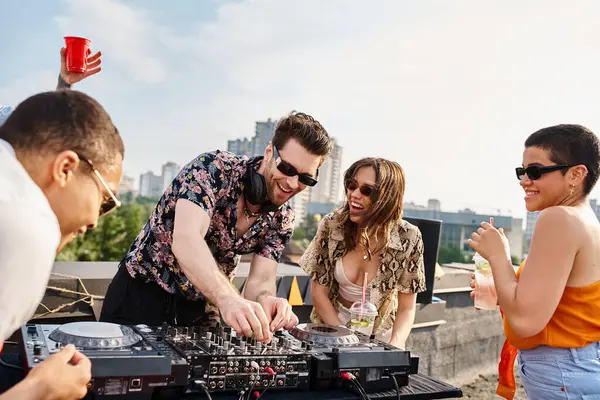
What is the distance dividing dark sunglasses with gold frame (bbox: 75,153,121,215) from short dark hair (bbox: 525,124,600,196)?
180 cm

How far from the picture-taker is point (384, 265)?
3.37 m

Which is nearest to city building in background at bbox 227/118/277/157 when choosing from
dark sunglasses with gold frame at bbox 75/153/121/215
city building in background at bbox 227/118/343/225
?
city building in background at bbox 227/118/343/225

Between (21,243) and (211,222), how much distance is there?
67.2 inches

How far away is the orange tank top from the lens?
7.43ft

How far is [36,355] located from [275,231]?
1.51 m

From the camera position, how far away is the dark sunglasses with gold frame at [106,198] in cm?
137

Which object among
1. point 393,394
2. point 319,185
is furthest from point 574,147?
point 319,185

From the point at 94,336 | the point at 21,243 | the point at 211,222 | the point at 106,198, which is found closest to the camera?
the point at 21,243

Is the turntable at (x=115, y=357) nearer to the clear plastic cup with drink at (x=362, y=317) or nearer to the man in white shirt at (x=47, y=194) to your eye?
the man in white shirt at (x=47, y=194)

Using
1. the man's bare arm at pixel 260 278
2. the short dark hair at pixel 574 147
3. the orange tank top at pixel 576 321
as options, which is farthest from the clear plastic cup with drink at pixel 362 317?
the short dark hair at pixel 574 147

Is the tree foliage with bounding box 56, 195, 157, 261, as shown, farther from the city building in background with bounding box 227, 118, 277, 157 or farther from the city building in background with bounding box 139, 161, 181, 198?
the city building in background with bounding box 139, 161, 181, 198

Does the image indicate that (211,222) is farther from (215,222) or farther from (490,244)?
(490,244)

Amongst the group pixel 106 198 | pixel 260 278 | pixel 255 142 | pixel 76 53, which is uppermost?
pixel 255 142

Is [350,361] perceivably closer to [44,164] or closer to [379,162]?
[44,164]
